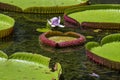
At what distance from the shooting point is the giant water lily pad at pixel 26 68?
426cm

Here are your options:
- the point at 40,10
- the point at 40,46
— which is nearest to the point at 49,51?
the point at 40,46

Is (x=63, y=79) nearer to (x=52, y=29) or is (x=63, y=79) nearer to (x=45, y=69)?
(x=45, y=69)

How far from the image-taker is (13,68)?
4.49m

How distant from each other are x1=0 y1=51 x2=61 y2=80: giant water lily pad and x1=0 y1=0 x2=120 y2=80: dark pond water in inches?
11.4

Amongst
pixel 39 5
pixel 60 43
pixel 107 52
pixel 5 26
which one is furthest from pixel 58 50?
pixel 39 5

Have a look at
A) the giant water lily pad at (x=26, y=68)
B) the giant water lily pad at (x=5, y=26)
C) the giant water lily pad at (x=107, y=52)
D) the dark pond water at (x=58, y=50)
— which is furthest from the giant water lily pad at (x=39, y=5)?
the giant water lily pad at (x=26, y=68)

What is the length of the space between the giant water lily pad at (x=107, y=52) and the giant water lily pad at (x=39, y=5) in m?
2.72

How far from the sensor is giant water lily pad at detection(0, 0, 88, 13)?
8172 millimetres

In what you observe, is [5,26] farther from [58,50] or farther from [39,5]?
[39,5]

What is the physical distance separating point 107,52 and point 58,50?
2.80 ft

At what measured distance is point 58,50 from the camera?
5.74 m

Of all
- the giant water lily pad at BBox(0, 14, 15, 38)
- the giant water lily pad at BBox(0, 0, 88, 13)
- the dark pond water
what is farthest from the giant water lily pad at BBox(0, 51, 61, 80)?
the giant water lily pad at BBox(0, 0, 88, 13)

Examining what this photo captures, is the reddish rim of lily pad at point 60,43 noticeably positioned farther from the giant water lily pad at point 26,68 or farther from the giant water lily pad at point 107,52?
the giant water lily pad at point 26,68

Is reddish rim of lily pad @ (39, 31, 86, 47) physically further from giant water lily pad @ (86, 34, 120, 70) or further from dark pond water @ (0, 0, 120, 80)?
giant water lily pad @ (86, 34, 120, 70)
